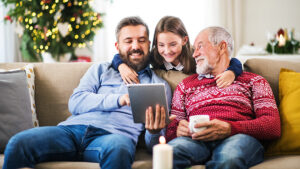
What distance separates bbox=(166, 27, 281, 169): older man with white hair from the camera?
1.36 meters

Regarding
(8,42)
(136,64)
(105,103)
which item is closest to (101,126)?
(105,103)

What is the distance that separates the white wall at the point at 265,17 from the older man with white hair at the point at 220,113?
3.05 metres

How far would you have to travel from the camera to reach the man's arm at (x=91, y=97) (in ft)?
5.43

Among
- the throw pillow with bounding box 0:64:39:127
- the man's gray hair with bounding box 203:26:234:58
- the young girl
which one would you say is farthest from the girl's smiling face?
the throw pillow with bounding box 0:64:39:127

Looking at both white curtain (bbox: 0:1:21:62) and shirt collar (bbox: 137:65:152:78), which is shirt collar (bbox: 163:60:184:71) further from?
white curtain (bbox: 0:1:21:62)

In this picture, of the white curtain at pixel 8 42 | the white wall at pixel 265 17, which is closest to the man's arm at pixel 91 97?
the white curtain at pixel 8 42

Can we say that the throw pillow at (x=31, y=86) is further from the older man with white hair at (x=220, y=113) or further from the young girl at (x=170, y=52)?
the older man with white hair at (x=220, y=113)

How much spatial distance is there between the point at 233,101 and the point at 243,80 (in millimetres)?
136

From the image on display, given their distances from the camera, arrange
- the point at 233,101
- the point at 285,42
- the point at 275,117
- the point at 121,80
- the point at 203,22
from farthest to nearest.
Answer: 1. the point at 203,22
2. the point at 285,42
3. the point at 121,80
4. the point at 233,101
5. the point at 275,117

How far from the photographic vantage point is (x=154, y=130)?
4.86 feet

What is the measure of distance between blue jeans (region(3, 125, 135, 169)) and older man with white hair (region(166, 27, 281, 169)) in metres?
0.24

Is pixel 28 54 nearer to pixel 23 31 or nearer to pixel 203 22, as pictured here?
pixel 23 31

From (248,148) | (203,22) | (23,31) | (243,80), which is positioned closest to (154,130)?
(248,148)

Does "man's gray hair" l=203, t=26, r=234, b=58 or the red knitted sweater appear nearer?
the red knitted sweater
